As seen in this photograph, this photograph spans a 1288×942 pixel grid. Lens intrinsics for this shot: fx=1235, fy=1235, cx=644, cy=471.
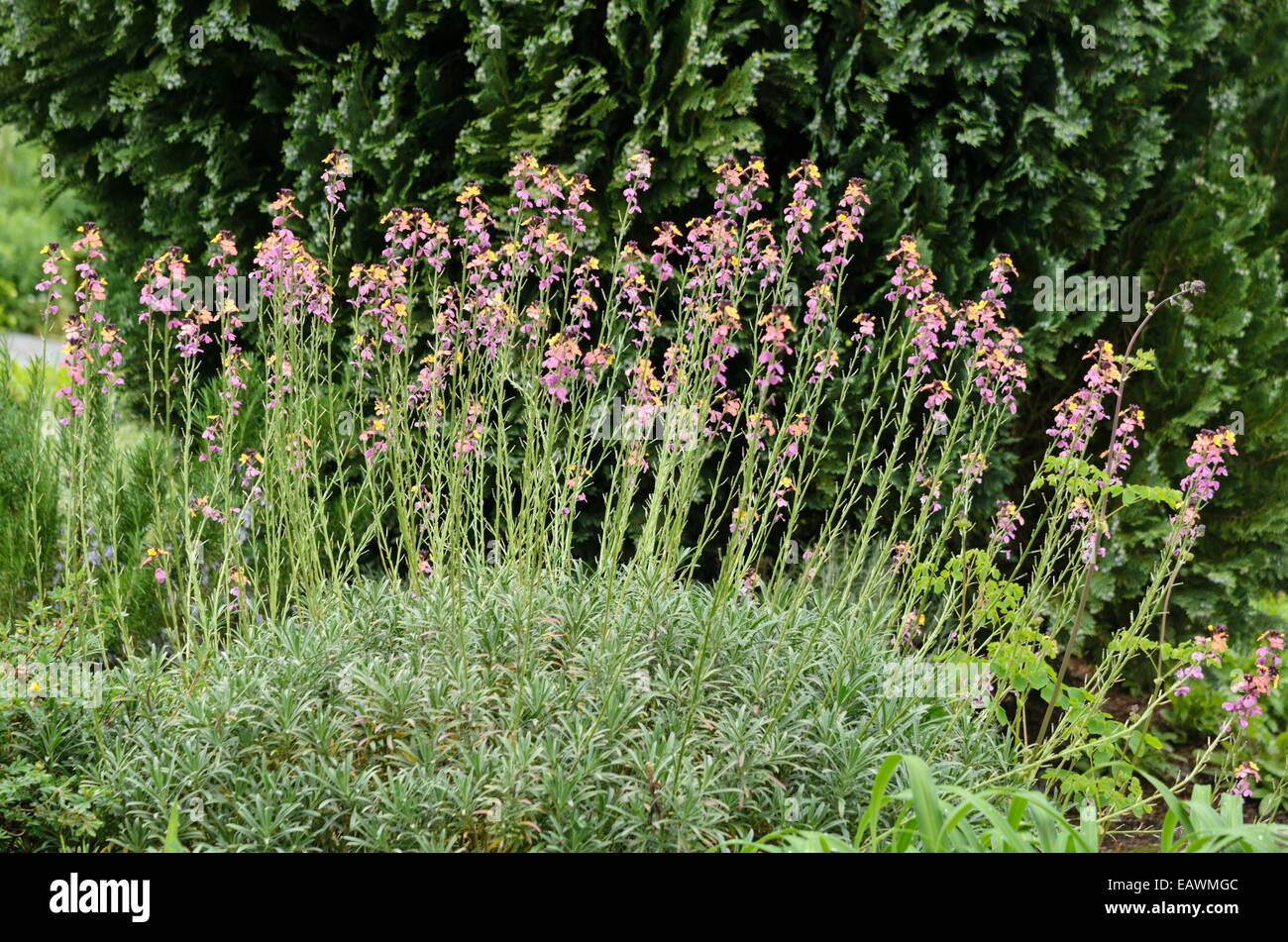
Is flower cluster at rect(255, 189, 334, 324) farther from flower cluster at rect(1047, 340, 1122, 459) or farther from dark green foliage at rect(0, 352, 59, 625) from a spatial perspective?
flower cluster at rect(1047, 340, 1122, 459)

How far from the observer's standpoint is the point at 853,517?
536 cm

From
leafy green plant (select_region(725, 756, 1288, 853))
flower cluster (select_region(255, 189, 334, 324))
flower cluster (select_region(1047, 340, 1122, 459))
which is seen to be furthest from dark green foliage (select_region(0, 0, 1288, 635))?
leafy green plant (select_region(725, 756, 1288, 853))

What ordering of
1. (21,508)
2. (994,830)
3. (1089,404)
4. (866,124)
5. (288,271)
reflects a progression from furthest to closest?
(21,508) < (866,124) < (1089,404) < (288,271) < (994,830)

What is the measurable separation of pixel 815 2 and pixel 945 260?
1.16 meters

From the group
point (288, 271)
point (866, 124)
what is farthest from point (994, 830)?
point (866, 124)

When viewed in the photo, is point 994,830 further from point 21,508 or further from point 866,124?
point 21,508

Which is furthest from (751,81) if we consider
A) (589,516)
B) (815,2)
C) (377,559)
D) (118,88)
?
(118,88)

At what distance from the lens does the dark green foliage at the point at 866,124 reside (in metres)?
4.94

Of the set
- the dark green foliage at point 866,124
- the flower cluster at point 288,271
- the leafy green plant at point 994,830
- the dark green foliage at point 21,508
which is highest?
the dark green foliage at point 866,124

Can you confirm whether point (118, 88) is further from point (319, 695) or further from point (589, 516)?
point (319, 695)

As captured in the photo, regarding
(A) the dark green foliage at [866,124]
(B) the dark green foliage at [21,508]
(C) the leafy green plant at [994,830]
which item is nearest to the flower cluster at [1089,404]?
(C) the leafy green plant at [994,830]

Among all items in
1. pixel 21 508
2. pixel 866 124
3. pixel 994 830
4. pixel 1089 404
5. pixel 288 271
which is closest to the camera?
pixel 994 830

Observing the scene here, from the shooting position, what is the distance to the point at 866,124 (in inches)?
193

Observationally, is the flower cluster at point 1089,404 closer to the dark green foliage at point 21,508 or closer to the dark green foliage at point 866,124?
the dark green foliage at point 866,124
